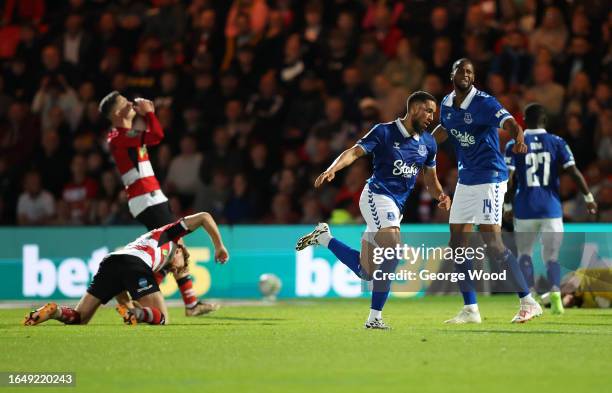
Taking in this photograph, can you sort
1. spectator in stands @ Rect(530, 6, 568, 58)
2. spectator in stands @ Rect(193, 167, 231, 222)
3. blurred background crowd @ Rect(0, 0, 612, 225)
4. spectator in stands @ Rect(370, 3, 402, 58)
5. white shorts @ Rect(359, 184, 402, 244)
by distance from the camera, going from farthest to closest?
1. spectator in stands @ Rect(370, 3, 402, 58)
2. spectator in stands @ Rect(193, 167, 231, 222)
3. spectator in stands @ Rect(530, 6, 568, 58)
4. blurred background crowd @ Rect(0, 0, 612, 225)
5. white shorts @ Rect(359, 184, 402, 244)

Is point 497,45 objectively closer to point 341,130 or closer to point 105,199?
point 341,130

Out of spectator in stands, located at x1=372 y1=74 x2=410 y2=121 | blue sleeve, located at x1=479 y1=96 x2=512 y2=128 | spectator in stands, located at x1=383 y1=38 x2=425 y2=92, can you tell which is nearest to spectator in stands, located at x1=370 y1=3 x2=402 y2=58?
spectator in stands, located at x1=383 y1=38 x2=425 y2=92

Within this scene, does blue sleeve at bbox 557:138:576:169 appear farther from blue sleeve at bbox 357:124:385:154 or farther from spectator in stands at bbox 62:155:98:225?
spectator in stands at bbox 62:155:98:225

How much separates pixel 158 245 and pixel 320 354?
341 centimetres

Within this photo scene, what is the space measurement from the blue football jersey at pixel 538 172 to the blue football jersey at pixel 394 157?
2.56 metres

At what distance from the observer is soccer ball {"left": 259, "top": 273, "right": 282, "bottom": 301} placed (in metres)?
16.6

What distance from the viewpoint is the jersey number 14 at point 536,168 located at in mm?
14055

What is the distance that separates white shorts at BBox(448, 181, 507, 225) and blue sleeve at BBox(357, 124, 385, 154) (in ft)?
4.25

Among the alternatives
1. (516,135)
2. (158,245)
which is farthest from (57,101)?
(516,135)

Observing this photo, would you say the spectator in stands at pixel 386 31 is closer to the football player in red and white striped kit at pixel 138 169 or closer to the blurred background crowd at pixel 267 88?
the blurred background crowd at pixel 267 88

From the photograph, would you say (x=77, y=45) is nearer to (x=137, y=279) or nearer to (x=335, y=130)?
(x=335, y=130)

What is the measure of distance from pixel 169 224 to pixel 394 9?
862 centimetres

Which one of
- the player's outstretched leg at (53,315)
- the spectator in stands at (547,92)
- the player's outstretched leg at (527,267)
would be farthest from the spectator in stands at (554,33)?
the player's outstretched leg at (53,315)

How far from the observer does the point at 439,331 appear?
11.3 meters
